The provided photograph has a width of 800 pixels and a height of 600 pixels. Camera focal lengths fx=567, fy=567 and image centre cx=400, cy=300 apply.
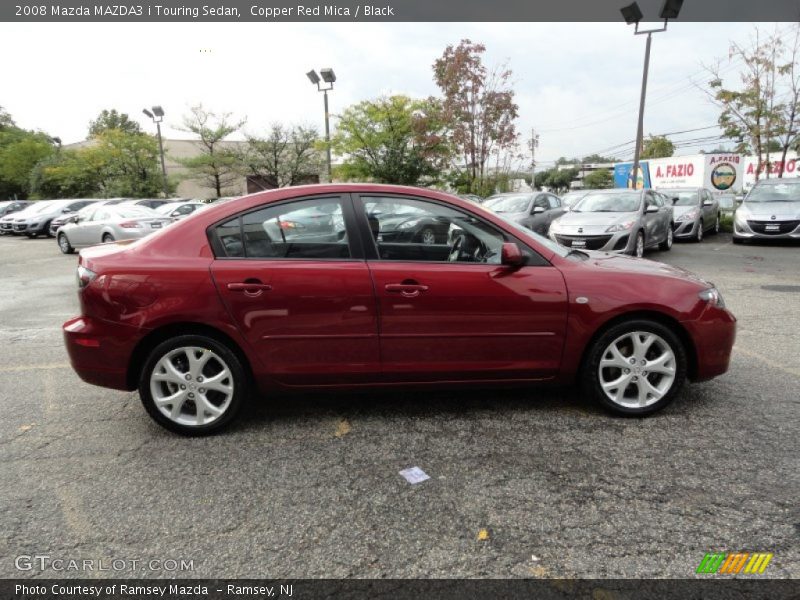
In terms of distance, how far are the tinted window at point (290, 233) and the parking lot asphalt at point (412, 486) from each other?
3.78 ft

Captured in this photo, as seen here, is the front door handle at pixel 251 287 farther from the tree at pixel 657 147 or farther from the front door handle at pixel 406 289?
the tree at pixel 657 147

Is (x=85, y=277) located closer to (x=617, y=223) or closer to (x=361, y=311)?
(x=361, y=311)

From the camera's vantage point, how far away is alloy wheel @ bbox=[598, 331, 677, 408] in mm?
3705

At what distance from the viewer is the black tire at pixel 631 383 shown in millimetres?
3684

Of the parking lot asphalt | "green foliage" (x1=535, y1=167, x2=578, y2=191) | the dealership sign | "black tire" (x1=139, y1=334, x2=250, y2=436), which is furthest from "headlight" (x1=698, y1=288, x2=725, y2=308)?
"green foliage" (x1=535, y1=167, x2=578, y2=191)

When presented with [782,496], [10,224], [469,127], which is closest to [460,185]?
[469,127]

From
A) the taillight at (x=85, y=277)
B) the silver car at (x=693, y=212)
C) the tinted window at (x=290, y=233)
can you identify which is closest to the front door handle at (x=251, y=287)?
the tinted window at (x=290, y=233)

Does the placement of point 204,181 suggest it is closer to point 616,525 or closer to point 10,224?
point 10,224

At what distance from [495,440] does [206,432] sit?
71.5 inches

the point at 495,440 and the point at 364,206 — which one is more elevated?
the point at 364,206

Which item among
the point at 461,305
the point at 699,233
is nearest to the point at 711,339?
the point at 461,305

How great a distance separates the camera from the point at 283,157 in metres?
33.7

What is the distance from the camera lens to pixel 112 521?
269 cm

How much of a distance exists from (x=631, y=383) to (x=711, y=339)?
602mm
